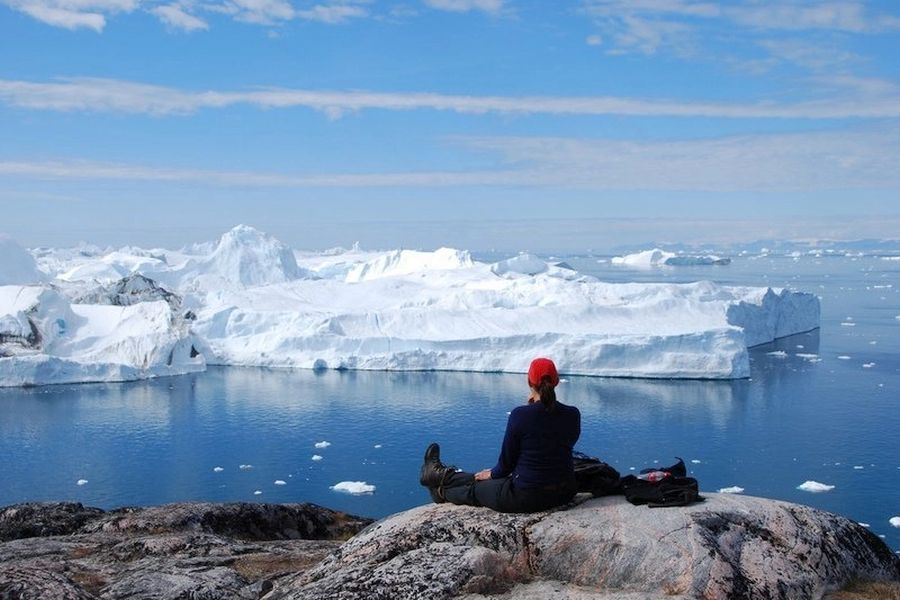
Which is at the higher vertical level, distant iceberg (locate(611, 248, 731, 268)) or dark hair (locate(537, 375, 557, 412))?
distant iceberg (locate(611, 248, 731, 268))

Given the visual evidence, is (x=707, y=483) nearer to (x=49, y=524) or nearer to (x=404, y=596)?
(x=49, y=524)

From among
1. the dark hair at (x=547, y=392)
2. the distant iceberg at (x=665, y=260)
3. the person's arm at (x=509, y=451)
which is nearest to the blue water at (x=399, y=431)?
the person's arm at (x=509, y=451)

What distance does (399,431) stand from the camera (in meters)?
25.4

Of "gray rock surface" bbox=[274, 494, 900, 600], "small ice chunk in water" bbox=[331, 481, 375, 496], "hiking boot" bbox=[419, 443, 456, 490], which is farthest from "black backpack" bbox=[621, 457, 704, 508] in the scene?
"small ice chunk in water" bbox=[331, 481, 375, 496]

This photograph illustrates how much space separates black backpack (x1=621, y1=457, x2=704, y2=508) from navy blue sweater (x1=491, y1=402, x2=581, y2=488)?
366 millimetres

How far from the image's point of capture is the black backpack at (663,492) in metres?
4.17

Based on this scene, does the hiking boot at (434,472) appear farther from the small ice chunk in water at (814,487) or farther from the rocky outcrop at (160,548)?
the small ice chunk in water at (814,487)

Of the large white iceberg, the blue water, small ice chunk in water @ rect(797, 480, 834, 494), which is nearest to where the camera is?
small ice chunk in water @ rect(797, 480, 834, 494)

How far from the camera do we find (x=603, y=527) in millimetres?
4004

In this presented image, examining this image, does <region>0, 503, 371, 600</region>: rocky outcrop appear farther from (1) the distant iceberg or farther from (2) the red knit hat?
(1) the distant iceberg

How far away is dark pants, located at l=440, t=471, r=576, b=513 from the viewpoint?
4.16 metres

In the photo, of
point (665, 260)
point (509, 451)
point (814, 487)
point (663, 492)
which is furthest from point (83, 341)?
point (665, 260)

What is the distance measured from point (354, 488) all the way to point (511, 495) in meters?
15.6

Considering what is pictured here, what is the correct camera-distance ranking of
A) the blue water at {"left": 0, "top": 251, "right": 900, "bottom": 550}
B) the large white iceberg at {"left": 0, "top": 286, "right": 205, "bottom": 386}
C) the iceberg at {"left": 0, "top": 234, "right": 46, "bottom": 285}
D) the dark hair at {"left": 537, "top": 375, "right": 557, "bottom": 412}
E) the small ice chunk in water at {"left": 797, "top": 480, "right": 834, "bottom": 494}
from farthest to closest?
the iceberg at {"left": 0, "top": 234, "right": 46, "bottom": 285}, the large white iceberg at {"left": 0, "top": 286, "right": 205, "bottom": 386}, the blue water at {"left": 0, "top": 251, "right": 900, "bottom": 550}, the small ice chunk in water at {"left": 797, "top": 480, "right": 834, "bottom": 494}, the dark hair at {"left": 537, "top": 375, "right": 557, "bottom": 412}
